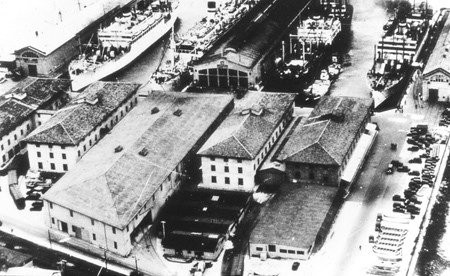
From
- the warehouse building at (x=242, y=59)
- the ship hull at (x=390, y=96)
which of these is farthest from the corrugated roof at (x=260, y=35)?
the ship hull at (x=390, y=96)

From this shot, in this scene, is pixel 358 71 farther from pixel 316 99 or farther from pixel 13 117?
pixel 13 117

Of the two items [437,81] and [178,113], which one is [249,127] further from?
[437,81]

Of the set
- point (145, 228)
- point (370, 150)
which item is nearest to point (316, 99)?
point (370, 150)

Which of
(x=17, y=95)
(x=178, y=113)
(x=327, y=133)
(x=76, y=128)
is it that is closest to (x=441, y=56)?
(x=327, y=133)

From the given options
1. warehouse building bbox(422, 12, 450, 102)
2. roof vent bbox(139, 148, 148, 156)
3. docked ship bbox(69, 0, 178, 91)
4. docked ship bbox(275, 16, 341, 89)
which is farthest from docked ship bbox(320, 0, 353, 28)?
roof vent bbox(139, 148, 148, 156)

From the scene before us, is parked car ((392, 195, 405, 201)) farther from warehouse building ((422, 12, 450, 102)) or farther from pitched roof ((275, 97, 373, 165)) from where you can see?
warehouse building ((422, 12, 450, 102))

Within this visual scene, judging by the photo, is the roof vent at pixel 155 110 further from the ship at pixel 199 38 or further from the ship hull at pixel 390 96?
the ship hull at pixel 390 96
